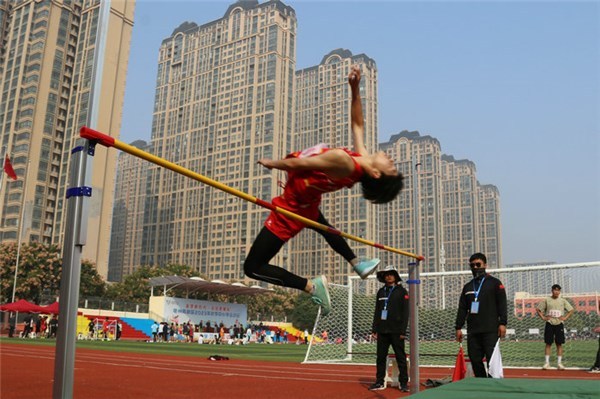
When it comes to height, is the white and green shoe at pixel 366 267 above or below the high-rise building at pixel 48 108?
below

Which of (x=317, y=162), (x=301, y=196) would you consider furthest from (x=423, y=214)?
(x=317, y=162)

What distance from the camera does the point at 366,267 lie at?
402 centimetres

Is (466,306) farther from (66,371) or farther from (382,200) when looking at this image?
(66,371)

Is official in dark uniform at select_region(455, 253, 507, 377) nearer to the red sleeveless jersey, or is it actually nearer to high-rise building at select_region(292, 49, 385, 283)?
the red sleeveless jersey

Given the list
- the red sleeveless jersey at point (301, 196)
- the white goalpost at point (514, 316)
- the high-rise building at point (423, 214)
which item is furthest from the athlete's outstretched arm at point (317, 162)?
the high-rise building at point (423, 214)

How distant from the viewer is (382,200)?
367cm

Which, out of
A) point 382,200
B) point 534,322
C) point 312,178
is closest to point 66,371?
point 312,178

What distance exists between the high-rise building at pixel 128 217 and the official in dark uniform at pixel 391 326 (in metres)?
101

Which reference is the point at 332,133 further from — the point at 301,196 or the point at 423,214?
the point at 301,196

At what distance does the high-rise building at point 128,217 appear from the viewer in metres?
107

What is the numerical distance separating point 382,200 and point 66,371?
220 cm

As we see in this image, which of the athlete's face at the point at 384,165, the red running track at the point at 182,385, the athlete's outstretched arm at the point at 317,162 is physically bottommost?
the red running track at the point at 182,385

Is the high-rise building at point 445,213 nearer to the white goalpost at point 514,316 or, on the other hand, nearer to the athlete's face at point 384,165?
the white goalpost at point 514,316

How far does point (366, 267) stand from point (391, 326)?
3297 mm
